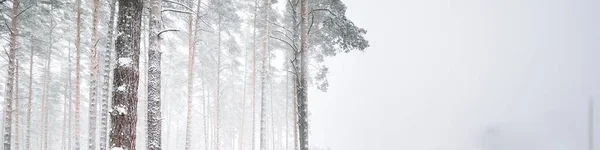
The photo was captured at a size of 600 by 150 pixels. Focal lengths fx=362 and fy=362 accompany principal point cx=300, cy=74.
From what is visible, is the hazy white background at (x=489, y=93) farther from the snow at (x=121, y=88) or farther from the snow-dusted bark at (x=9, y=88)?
the snow-dusted bark at (x=9, y=88)

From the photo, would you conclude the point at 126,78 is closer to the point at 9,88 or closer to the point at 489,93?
Answer: the point at 9,88

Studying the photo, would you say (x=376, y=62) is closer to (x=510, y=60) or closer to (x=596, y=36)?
(x=510, y=60)

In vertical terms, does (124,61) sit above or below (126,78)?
above

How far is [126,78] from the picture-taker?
605cm

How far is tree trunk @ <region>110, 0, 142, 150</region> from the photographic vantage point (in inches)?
230

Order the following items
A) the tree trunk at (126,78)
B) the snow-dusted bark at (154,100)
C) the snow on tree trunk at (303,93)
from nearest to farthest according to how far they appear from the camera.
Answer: the tree trunk at (126,78) < the snow-dusted bark at (154,100) < the snow on tree trunk at (303,93)

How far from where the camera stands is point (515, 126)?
5041 centimetres

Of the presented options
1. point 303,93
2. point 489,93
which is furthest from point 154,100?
point 489,93

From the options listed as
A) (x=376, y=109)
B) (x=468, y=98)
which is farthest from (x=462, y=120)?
(x=376, y=109)

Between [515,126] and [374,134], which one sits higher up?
[515,126]

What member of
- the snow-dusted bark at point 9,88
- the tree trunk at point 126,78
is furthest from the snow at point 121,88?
the snow-dusted bark at point 9,88

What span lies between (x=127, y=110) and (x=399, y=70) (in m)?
140

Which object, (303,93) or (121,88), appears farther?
(303,93)

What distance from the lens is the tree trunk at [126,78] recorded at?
19.1 feet
